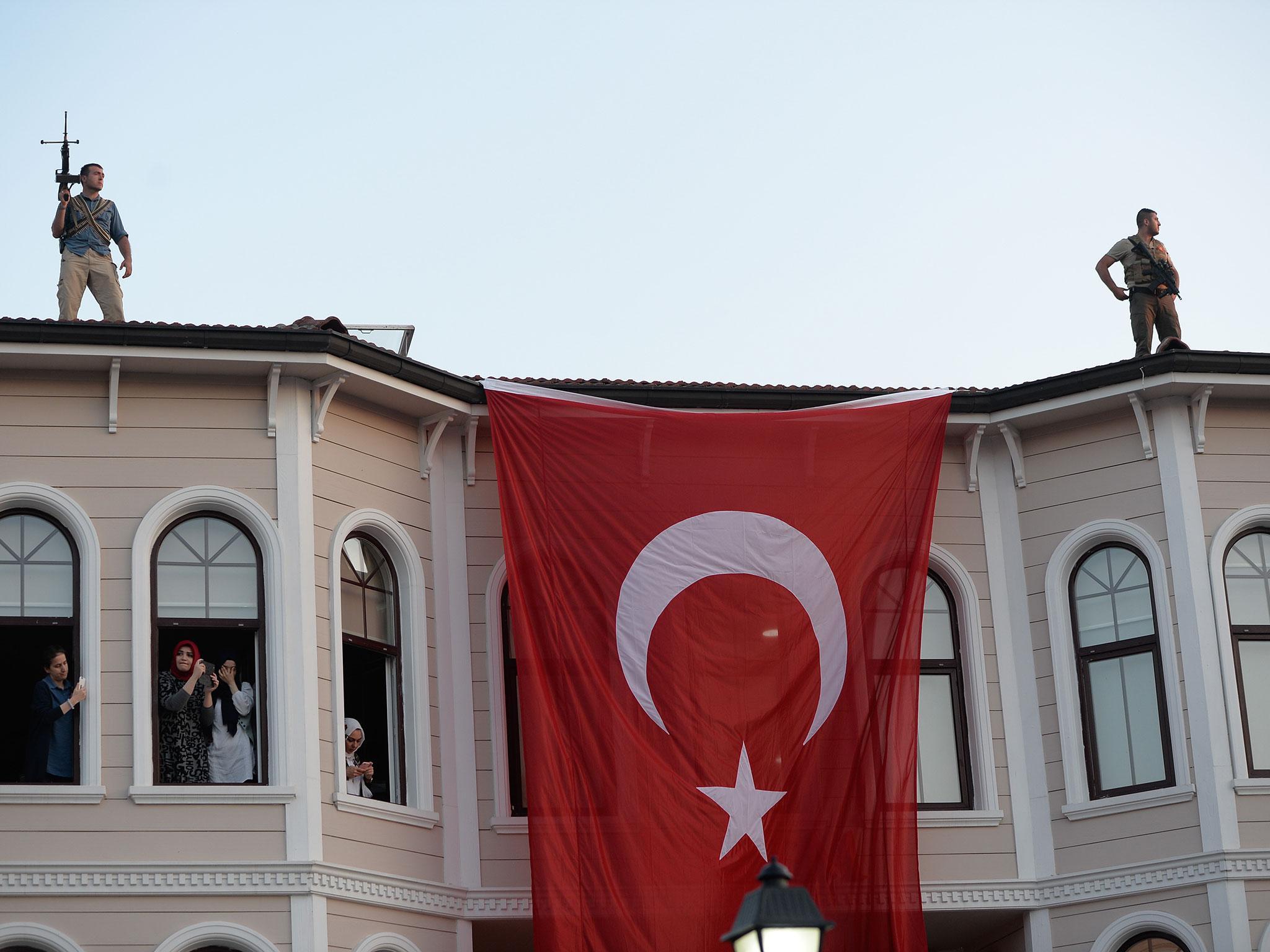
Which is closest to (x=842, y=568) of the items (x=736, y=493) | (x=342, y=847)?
(x=736, y=493)

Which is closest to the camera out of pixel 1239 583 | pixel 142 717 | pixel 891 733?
pixel 142 717

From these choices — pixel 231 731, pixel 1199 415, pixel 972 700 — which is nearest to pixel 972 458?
pixel 1199 415

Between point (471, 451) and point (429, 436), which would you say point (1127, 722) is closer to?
point (471, 451)

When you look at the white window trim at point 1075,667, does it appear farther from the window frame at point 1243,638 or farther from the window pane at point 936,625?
the window pane at point 936,625

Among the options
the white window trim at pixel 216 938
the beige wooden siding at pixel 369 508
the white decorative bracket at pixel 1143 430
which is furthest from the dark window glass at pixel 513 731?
the white decorative bracket at pixel 1143 430

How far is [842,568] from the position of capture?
18688mm

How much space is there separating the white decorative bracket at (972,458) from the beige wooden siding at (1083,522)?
1.56ft

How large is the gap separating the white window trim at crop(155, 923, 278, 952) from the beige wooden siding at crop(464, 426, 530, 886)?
7.83 feet

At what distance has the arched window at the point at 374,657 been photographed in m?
18.1

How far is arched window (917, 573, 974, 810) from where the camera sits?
1948 centimetres

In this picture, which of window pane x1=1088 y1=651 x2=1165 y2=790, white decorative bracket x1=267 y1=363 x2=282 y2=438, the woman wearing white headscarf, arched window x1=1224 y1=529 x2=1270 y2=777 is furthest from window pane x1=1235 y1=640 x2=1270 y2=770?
white decorative bracket x1=267 y1=363 x2=282 y2=438

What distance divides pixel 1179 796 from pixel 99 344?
1082cm

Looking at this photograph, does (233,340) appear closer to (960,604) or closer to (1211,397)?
(960,604)

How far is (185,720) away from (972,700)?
306 inches
